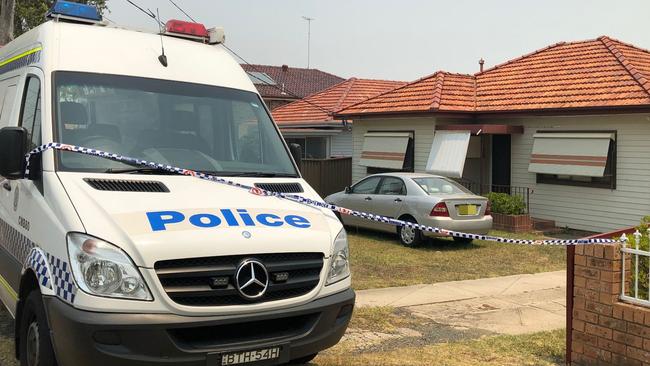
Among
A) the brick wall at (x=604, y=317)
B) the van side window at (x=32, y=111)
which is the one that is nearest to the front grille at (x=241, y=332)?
the van side window at (x=32, y=111)

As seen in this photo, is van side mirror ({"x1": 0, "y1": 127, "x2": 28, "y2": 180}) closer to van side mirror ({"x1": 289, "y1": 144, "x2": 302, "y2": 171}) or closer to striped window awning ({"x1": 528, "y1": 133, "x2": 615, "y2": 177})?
van side mirror ({"x1": 289, "y1": 144, "x2": 302, "y2": 171})

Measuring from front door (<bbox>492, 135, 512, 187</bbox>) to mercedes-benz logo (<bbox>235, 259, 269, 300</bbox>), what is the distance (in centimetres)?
1372

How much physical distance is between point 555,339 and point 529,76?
12.6 metres

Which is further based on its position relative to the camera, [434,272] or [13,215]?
[434,272]

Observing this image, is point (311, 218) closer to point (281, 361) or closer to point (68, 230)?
point (281, 361)

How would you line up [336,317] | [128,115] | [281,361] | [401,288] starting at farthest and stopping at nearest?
1. [401,288]
2. [128,115]
3. [336,317]
4. [281,361]

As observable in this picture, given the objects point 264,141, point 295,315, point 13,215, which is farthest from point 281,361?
point 13,215

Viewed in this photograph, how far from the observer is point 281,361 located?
11.9 feet

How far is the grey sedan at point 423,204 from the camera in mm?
11070

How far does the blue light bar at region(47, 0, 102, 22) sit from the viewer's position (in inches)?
A: 195

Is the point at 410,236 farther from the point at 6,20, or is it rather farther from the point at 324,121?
the point at 324,121

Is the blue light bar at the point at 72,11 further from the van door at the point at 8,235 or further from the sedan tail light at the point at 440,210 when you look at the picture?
the sedan tail light at the point at 440,210

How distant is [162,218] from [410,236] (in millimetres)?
8507

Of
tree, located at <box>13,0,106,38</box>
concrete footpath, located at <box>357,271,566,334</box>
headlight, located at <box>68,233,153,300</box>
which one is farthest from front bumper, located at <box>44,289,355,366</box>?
tree, located at <box>13,0,106,38</box>
